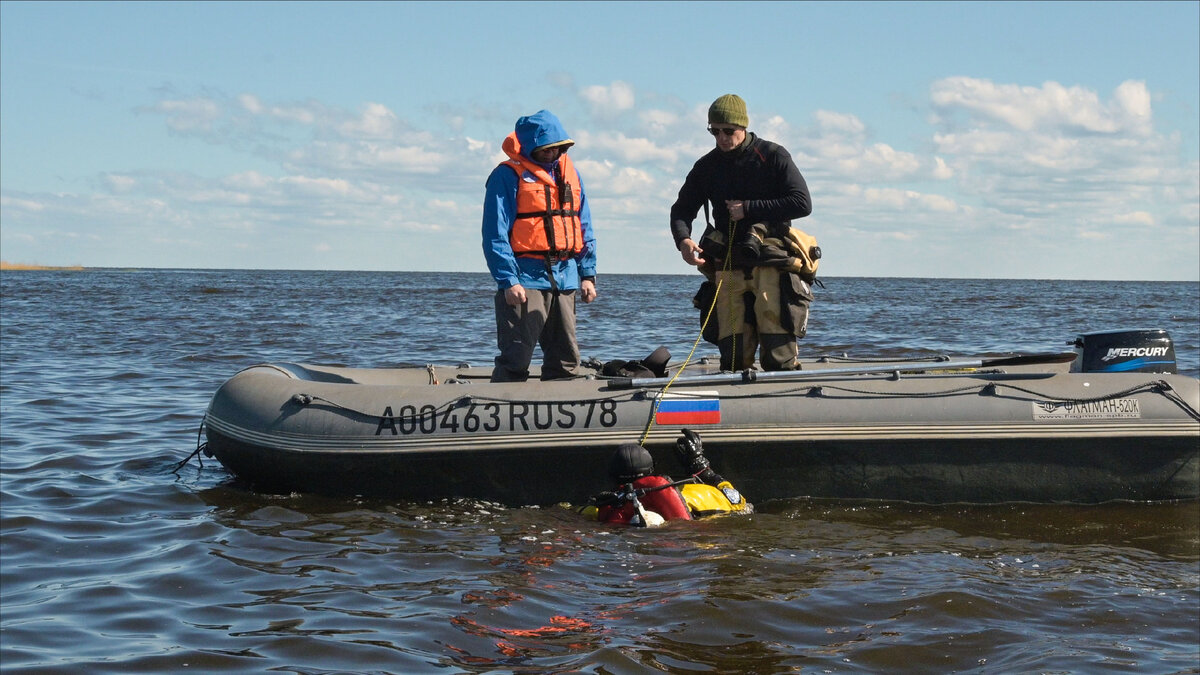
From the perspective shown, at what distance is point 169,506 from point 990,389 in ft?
14.2

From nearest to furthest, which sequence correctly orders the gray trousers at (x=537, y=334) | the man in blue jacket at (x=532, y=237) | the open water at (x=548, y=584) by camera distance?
the open water at (x=548, y=584), the man in blue jacket at (x=532, y=237), the gray trousers at (x=537, y=334)

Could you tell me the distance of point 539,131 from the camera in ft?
19.4

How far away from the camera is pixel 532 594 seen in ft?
14.6

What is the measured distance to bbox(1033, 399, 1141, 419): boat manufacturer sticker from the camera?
5707 mm

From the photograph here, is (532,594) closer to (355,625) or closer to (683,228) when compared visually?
(355,625)

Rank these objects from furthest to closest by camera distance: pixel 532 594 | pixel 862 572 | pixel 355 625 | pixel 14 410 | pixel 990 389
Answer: pixel 14 410, pixel 990 389, pixel 862 572, pixel 532 594, pixel 355 625

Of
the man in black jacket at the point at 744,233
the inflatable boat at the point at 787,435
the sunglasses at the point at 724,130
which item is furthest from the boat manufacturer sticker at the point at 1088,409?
the sunglasses at the point at 724,130

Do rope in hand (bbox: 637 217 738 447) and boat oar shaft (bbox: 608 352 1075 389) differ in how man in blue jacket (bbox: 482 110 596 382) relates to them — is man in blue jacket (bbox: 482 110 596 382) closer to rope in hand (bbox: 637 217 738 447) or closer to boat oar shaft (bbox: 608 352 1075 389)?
boat oar shaft (bbox: 608 352 1075 389)

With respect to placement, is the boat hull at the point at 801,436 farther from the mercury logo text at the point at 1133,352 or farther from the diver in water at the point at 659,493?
the mercury logo text at the point at 1133,352

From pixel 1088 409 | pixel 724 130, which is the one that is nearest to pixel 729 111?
pixel 724 130

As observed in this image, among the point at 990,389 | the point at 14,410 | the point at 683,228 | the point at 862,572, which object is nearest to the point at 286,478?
the point at 683,228

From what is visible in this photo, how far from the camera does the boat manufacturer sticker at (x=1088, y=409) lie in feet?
18.7

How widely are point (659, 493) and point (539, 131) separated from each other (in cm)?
197

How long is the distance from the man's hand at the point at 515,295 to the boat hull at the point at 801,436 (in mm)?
443
